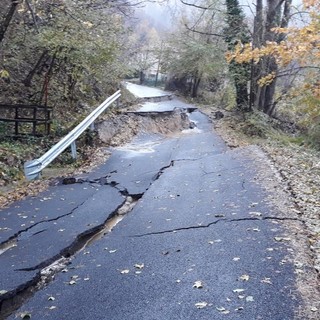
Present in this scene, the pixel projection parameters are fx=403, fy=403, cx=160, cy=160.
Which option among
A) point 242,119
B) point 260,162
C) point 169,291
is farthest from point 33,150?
point 242,119

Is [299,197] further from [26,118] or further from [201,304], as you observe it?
[26,118]

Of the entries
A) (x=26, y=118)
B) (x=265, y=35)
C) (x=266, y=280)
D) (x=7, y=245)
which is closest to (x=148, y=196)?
(x=7, y=245)

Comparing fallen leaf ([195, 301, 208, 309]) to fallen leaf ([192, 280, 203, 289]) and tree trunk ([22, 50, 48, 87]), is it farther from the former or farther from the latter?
tree trunk ([22, 50, 48, 87])

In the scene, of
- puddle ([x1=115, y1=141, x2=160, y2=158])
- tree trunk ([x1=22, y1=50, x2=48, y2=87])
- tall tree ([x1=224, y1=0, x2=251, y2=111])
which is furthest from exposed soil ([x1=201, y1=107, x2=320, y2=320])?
tree trunk ([x1=22, y1=50, x2=48, y2=87])

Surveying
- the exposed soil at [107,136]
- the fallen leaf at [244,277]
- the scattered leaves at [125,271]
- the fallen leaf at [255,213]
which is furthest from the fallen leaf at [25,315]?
the exposed soil at [107,136]

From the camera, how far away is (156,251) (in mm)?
5324

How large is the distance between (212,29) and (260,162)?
2343 cm

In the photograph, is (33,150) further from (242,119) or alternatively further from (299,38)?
(242,119)

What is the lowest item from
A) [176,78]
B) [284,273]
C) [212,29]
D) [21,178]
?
[21,178]

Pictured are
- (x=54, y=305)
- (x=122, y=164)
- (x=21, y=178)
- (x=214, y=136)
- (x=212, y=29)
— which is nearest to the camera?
(x=54, y=305)

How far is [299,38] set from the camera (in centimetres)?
998

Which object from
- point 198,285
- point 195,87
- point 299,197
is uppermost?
point 195,87

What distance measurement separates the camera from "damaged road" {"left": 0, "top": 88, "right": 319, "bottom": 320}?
4.01m

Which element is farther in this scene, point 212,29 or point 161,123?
point 212,29
